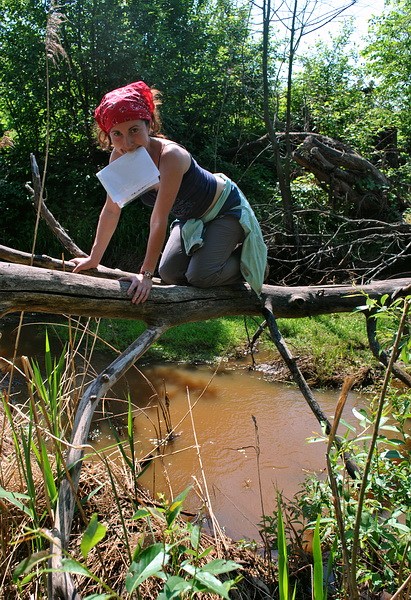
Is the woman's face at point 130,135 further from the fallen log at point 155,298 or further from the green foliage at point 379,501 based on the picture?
the green foliage at point 379,501

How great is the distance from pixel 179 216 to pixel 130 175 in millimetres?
556

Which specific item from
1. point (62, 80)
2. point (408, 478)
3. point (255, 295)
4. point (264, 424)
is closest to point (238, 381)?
point (264, 424)

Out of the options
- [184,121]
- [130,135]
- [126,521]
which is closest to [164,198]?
[130,135]

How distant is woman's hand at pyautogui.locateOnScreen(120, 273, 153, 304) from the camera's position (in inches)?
90.1

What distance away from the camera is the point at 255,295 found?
287cm

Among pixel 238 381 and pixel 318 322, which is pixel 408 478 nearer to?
pixel 238 381

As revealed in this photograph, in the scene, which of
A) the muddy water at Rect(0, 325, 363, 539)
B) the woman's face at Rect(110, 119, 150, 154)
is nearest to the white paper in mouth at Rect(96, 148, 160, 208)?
the woman's face at Rect(110, 119, 150, 154)

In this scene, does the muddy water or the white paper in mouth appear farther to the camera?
the muddy water

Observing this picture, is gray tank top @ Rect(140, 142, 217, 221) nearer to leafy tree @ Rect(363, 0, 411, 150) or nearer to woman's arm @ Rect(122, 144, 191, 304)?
woman's arm @ Rect(122, 144, 191, 304)

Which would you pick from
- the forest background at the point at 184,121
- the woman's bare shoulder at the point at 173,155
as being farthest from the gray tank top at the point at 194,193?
the forest background at the point at 184,121

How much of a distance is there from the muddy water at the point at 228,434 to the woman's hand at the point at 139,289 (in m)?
0.58

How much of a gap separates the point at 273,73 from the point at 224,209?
300 inches

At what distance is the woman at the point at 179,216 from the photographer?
2.37m

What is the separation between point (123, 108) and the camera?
2.33 m
